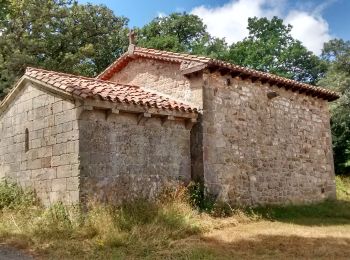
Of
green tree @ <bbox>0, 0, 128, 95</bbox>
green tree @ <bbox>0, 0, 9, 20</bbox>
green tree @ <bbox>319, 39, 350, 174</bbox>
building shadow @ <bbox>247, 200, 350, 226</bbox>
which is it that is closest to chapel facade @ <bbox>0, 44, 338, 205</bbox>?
building shadow @ <bbox>247, 200, 350, 226</bbox>

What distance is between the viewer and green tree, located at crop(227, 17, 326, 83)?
31.2 meters

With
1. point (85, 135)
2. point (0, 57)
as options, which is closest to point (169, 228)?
point (85, 135)

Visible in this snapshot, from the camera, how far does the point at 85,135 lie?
9.20 m

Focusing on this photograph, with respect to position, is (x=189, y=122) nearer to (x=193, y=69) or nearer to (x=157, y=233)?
(x=193, y=69)

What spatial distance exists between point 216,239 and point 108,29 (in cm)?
2445

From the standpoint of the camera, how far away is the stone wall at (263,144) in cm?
1164

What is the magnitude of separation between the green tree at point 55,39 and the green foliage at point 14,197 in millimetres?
11434

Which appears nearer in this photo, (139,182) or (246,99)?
(139,182)

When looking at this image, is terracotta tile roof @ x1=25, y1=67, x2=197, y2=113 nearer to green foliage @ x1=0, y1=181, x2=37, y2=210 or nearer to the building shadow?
green foliage @ x1=0, y1=181, x2=37, y2=210

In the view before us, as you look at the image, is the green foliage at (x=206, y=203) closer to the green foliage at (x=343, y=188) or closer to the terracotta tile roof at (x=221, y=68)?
the terracotta tile roof at (x=221, y=68)

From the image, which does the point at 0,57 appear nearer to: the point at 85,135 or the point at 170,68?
the point at 170,68

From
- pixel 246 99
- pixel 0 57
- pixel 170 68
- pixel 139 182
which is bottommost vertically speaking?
pixel 139 182

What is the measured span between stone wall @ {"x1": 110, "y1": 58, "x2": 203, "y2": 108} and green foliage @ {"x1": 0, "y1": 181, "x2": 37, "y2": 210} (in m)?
5.02

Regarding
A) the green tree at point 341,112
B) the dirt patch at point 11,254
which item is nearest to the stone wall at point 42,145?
the dirt patch at point 11,254
